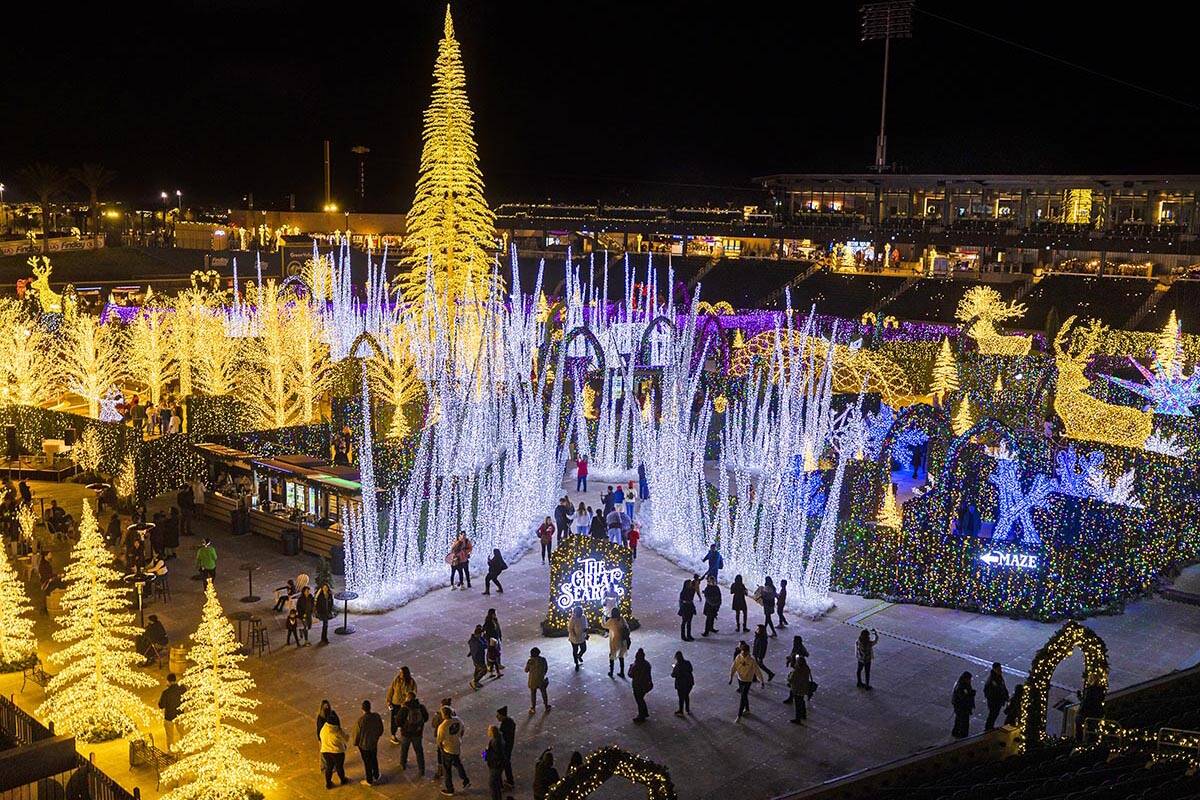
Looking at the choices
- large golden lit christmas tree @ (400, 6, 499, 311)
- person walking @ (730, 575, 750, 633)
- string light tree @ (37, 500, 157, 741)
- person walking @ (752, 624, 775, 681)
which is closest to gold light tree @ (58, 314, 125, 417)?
large golden lit christmas tree @ (400, 6, 499, 311)

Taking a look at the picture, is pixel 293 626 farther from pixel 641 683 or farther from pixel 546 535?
pixel 641 683

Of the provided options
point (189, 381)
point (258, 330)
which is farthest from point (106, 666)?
point (258, 330)

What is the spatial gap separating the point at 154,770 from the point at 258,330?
1089 inches

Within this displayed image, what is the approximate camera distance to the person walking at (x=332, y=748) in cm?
1139

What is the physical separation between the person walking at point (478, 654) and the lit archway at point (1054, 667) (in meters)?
6.25

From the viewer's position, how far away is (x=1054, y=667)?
11156mm

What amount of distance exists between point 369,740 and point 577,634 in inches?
143

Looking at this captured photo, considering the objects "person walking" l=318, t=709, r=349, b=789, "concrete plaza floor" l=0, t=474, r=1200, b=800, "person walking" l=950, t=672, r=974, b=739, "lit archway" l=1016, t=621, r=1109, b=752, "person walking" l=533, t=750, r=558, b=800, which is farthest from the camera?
"person walking" l=950, t=672, r=974, b=739

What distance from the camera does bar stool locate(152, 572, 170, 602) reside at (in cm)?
1709

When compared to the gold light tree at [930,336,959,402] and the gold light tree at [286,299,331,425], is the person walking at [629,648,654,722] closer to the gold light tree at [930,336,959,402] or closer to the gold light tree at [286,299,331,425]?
the gold light tree at [286,299,331,425]

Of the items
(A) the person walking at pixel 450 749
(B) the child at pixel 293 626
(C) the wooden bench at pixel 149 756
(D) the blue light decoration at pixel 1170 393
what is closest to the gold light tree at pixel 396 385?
(B) the child at pixel 293 626

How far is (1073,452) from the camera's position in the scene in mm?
21328

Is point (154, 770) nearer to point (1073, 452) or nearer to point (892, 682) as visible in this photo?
point (892, 682)

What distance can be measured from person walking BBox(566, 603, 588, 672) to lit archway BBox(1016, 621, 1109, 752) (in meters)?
5.51
